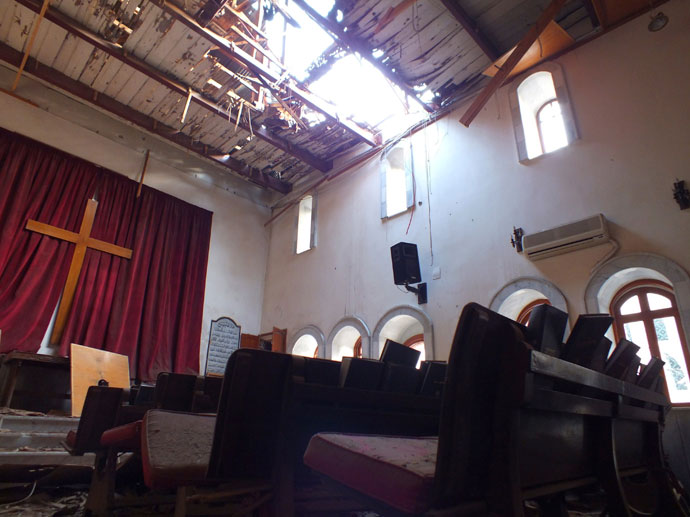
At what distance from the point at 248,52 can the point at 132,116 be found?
254cm

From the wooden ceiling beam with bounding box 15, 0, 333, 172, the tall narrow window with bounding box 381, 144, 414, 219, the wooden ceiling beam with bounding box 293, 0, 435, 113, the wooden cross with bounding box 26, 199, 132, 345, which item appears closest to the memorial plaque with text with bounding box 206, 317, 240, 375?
the wooden cross with bounding box 26, 199, 132, 345

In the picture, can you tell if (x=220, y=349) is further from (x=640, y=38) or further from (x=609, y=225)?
(x=640, y=38)

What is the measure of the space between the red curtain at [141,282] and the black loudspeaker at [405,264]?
12.9 feet

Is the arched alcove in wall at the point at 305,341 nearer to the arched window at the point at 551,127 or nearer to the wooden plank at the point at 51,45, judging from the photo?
the arched window at the point at 551,127

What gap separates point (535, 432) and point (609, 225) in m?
4.11

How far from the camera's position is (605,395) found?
57.0 inches

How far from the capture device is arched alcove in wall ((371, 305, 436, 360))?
556 centimetres

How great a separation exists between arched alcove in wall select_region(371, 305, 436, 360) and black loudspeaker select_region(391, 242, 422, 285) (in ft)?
1.43

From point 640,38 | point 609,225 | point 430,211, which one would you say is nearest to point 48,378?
point 430,211

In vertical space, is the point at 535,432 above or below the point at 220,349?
below

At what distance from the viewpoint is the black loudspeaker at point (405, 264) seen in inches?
224

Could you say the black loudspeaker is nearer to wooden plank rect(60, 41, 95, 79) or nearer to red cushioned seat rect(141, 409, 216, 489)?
red cushioned seat rect(141, 409, 216, 489)

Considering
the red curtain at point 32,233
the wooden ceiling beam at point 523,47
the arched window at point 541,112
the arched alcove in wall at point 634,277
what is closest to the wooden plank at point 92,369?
the red curtain at point 32,233

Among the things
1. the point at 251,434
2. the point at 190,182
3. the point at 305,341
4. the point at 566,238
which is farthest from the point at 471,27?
the point at 251,434
